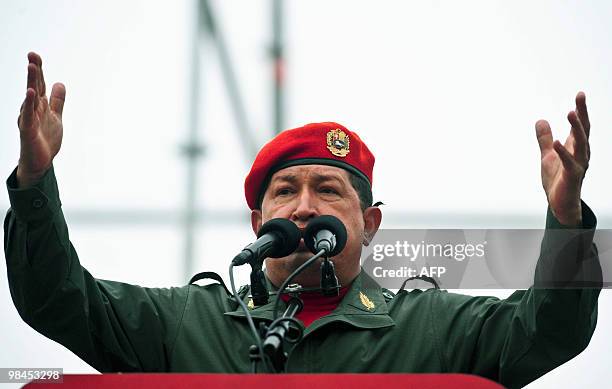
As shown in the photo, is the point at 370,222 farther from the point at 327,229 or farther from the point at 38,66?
the point at 38,66

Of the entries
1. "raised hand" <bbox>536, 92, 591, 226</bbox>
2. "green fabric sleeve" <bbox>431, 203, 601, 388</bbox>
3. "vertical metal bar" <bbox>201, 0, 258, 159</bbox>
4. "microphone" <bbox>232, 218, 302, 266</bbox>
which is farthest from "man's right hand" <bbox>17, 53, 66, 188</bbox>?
"vertical metal bar" <bbox>201, 0, 258, 159</bbox>

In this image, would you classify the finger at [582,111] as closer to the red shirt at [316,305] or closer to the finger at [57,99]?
the red shirt at [316,305]

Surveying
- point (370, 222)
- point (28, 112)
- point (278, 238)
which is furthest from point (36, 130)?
point (370, 222)

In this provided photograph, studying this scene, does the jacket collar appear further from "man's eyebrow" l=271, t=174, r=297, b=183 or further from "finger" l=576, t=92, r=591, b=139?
"finger" l=576, t=92, r=591, b=139

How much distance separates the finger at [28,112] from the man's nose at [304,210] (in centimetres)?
94

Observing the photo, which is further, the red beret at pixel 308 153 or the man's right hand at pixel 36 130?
the red beret at pixel 308 153

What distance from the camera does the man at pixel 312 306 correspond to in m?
2.52

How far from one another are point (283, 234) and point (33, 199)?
26.0 inches

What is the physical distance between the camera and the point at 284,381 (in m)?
1.82

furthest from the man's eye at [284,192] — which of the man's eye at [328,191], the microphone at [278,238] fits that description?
the microphone at [278,238]

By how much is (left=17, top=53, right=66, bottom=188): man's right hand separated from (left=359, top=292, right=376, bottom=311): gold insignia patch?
104 centimetres

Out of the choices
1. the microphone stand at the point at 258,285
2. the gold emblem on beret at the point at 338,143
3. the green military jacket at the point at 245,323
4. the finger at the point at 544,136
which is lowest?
the green military jacket at the point at 245,323

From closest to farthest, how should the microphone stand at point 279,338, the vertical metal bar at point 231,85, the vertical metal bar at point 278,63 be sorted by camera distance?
the microphone stand at point 279,338
the vertical metal bar at point 278,63
the vertical metal bar at point 231,85

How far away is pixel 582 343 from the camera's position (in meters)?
2.59
